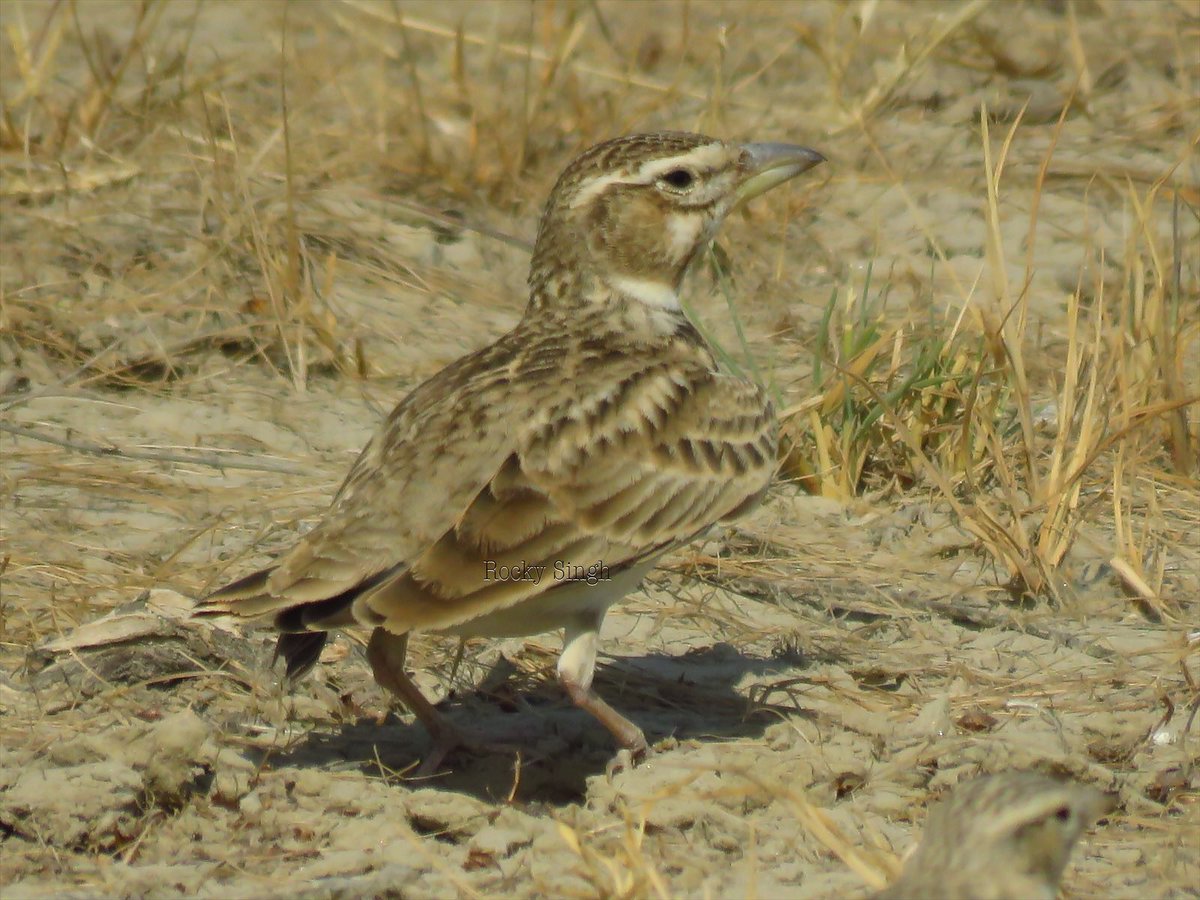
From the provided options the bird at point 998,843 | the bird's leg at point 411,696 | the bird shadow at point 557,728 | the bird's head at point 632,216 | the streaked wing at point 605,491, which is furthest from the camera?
the bird's head at point 632,216

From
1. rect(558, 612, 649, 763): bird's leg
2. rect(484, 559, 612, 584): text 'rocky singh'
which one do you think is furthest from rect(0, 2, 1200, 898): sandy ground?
rect(484, 559, 612, 584): text 'rocky singh'

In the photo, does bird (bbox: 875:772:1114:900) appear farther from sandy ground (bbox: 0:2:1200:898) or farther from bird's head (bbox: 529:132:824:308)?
bird's head (bbox: 529:132:824:308)

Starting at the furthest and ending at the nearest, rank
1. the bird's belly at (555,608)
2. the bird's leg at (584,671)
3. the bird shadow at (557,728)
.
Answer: the bird shadow at (557,728) → the bird's leg at (584,671) → the bird's belly at (555,608)

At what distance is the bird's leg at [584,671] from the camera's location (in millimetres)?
4594

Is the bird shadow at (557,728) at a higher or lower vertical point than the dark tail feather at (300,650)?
lower

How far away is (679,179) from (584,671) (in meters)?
1.46

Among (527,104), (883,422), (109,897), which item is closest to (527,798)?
(109,897)

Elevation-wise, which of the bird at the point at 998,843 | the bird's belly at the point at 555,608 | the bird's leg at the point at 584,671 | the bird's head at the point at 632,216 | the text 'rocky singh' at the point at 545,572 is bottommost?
the bird's leg at the point at 584,671

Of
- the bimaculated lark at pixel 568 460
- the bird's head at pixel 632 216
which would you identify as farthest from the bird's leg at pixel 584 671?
the bird's head at pixel 632 216

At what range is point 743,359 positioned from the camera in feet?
24.3

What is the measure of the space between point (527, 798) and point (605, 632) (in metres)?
0.93

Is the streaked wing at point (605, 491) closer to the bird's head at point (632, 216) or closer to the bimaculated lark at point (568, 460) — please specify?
the bimaculated lark at point (568, 460)

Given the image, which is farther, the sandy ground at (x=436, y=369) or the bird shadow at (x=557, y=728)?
the bird shadow at (x=557, y=728)

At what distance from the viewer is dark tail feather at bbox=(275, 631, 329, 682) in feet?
14.5
